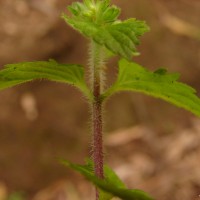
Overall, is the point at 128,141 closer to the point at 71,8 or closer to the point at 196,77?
the point at 196,77

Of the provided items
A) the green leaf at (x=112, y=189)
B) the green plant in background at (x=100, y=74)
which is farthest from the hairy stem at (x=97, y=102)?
the green leaf at (x=112, y=189)

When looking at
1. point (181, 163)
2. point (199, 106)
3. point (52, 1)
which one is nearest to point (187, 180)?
point (181, 163)

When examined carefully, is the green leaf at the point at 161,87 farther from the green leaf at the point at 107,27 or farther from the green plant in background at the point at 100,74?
the green leaf at the point at 107,27

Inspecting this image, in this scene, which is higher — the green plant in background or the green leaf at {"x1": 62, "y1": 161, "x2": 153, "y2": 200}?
the green plant in background

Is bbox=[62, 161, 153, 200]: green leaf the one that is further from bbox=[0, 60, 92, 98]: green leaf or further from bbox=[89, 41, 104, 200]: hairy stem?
bbox=[0, 60, 92, 98]: green leaf

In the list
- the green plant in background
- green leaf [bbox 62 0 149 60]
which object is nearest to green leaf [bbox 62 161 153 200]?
the green plant in background

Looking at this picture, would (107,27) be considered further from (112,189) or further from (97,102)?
(112,189)

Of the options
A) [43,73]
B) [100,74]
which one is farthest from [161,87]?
[43,73]
